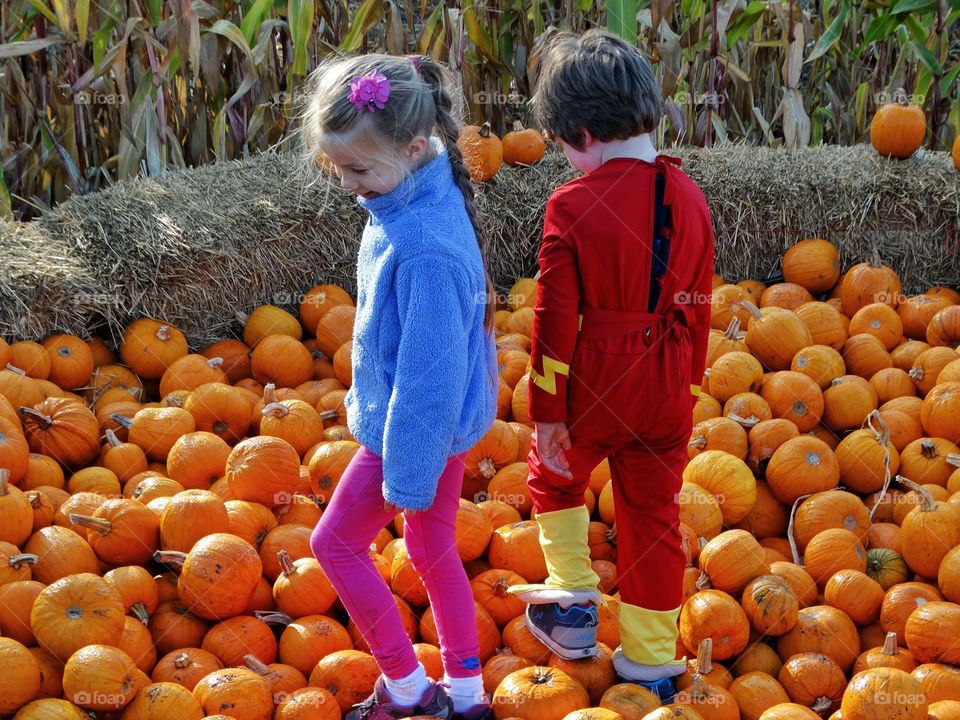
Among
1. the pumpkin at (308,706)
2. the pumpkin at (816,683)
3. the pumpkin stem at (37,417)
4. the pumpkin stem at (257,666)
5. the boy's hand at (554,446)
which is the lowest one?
the pumpkin at (816,683)

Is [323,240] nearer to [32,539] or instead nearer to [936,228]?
[32,539]

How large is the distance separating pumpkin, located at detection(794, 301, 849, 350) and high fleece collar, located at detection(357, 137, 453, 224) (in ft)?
8.99

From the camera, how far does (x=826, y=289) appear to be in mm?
5742

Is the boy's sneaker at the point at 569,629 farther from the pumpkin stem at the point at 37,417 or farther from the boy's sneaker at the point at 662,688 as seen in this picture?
the pumpkin stem at the point at 37,417

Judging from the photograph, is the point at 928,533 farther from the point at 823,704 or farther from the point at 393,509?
the point at 393,509

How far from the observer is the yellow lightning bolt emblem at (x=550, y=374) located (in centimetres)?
304

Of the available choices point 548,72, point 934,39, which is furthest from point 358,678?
point 934,39

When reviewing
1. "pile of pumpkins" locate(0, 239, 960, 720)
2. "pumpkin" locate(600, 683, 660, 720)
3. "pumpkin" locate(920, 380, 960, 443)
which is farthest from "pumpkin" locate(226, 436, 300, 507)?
"pumpkin" locate(920, 380, 960, 443)

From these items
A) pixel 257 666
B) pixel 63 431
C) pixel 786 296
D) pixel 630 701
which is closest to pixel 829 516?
pixel 630 701

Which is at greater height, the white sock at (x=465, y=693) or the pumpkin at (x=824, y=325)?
the pumpkin at (x=824, y=325)

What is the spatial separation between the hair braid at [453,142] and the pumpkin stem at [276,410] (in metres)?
1.59

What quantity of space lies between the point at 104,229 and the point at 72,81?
1.37 metres

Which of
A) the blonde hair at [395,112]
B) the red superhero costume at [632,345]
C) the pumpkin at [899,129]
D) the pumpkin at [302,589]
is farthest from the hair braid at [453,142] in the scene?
the pumpkin at [899,129]

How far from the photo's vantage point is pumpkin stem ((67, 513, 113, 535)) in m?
3.40
